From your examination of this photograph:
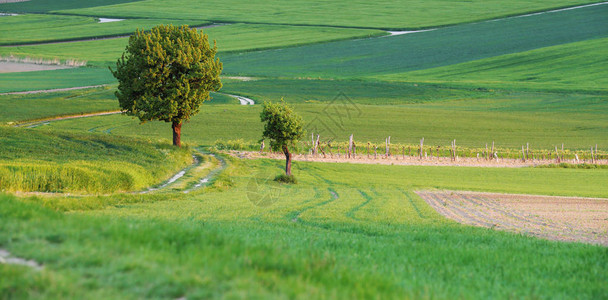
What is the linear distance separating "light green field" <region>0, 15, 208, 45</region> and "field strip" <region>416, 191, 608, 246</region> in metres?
154

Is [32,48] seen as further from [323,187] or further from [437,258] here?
[437,258]

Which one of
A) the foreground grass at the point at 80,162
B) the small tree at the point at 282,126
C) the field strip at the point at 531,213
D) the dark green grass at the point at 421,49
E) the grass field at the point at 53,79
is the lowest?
the field strip at the point at 531,213

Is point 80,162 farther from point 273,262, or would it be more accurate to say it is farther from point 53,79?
point 53,79

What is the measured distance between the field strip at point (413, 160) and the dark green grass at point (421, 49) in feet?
237

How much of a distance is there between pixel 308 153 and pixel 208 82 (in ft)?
42.8

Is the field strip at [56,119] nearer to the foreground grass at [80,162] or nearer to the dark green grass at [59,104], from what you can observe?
the dark green grass at [59,104]

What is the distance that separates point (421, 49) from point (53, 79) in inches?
3538

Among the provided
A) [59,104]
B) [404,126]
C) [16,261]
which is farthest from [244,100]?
[16,261]

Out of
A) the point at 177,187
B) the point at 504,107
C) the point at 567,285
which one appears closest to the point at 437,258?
the point at 567,285

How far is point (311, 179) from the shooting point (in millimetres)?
45281

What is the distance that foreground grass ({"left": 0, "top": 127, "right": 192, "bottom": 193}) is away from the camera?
27.2m

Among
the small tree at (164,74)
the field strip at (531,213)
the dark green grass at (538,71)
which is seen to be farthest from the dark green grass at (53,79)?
the field strip at (531,213)

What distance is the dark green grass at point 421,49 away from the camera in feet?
460

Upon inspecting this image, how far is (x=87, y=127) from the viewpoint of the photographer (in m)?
69.7
